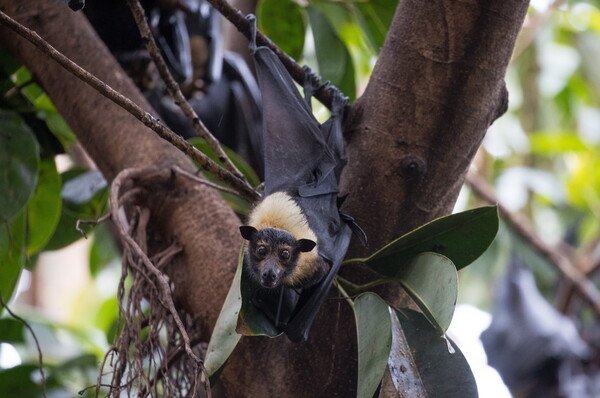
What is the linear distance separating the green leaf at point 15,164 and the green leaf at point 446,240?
126 cm

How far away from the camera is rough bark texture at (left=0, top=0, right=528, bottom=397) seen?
6.30 ft

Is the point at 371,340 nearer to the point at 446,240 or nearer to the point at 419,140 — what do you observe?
the point at 446,240

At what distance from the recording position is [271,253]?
2088 mm

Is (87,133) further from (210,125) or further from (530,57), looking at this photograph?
(530,57)

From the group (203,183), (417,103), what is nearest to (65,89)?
(203,183)

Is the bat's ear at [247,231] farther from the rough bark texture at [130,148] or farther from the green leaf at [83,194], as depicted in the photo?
the green leaf at [83,194]

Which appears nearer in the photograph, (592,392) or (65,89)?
(65,89)

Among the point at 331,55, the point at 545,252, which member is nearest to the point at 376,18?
the point at 331,55

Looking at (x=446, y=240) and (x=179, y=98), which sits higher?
(x=179, y=98)

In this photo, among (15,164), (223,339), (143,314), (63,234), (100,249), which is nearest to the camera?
(223,339)

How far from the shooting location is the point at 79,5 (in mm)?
1739

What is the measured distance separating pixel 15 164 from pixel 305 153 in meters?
1.03

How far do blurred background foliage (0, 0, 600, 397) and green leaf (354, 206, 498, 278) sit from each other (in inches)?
43.3

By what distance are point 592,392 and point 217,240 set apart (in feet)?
14.5
